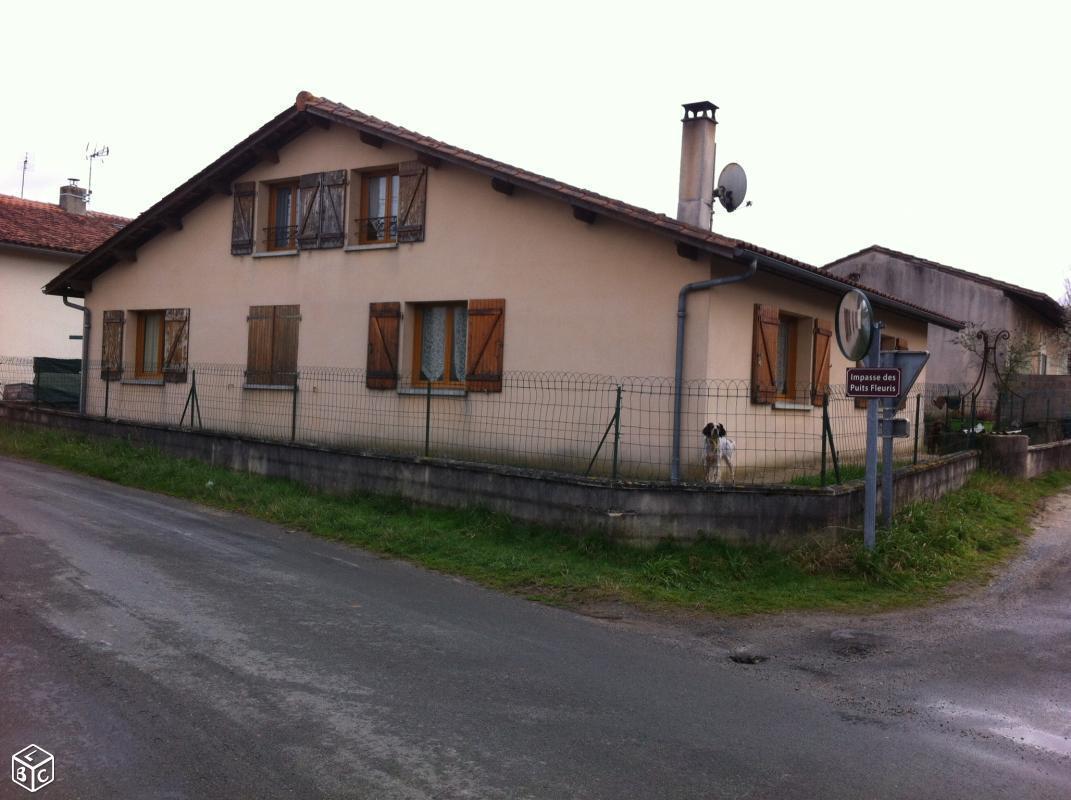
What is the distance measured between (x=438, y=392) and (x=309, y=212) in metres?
4.25

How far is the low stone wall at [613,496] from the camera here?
922cm

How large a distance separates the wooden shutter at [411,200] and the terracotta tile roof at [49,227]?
51.6 feet

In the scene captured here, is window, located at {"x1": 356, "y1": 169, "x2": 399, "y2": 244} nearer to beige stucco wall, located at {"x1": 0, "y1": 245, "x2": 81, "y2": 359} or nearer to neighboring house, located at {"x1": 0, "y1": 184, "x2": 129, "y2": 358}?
neighboring house, located at {"x1": 0, "y1": 184, "x2": 129, "y2": 358}

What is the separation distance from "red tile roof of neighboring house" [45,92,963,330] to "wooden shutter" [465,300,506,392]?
1.75 meters

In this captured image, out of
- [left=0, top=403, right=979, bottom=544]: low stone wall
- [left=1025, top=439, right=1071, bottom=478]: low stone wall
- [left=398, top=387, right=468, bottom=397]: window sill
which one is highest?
[left=398, top=387, right=468, bottom=397]: window sill

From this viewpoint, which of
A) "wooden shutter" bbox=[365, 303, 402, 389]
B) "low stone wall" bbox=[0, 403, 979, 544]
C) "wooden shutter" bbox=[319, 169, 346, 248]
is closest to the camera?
"low stone wall" bbox=[0, 403, 979, 544]

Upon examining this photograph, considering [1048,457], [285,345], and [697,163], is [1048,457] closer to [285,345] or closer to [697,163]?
[697,163]

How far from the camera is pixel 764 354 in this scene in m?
12.2

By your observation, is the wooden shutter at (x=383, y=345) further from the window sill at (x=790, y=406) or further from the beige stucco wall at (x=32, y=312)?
the beige stucco wall at (x=32, y=312)

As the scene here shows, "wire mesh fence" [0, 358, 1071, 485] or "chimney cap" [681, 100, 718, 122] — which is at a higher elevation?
"chimney cap" [681, 100, 718, 122]

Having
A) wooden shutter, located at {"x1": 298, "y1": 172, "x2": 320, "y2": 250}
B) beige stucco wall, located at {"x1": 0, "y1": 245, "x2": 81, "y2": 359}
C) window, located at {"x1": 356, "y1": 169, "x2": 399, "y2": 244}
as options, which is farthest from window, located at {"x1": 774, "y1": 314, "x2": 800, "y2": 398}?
beige stucco wall, located at {"x1": 0, "y1": 245, "x2": 81, "y2": 359}

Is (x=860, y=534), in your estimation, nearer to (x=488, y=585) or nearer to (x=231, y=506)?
(x=488, y=585)

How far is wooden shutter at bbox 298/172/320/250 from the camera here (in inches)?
598

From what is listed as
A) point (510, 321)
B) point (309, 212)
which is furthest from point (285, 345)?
point (510, 321)
